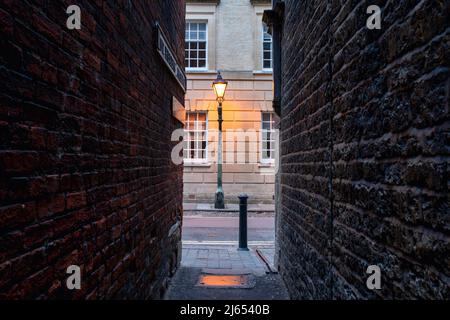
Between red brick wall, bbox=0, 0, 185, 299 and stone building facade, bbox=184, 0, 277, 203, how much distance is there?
35.5 ft

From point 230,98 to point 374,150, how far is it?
13240 mm

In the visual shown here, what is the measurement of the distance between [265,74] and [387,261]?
13950 millimetres

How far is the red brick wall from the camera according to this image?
1.56 metres

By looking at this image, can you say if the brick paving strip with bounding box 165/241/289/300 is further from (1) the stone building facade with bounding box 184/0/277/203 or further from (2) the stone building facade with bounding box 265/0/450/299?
(1) the stone building facade with bounding box 184/0/277/203

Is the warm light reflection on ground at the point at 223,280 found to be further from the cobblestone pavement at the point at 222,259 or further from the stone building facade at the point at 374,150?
the stone building facade at the point at 374,150

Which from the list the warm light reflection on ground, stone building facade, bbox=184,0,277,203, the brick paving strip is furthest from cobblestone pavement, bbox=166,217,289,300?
stone building facade, bbox=184,0,277,203

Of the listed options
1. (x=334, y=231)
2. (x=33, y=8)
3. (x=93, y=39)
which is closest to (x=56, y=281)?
(x=33, y=8)

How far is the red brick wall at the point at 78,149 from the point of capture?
156 centimetres

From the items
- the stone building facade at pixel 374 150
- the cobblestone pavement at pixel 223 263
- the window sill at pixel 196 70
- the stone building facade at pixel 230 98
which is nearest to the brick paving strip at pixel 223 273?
the cobblestone pavement at pixel 223 263

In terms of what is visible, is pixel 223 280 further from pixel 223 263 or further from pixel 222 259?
pixel 222 259

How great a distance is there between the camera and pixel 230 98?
15.2 metres

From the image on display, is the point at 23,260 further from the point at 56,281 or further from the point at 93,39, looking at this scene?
the point at 93,39

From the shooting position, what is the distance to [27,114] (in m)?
1.66

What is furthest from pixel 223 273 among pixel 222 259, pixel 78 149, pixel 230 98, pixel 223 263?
pixel 230 98
